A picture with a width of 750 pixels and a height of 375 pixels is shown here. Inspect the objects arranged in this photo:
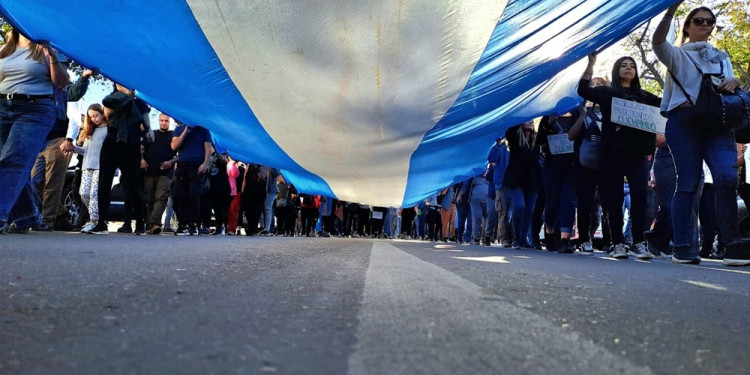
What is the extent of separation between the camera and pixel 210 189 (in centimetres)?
963

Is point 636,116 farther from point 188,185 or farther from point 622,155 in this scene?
point 188,185

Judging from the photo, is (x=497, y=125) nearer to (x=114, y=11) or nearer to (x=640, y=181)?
(x=640, y=181)

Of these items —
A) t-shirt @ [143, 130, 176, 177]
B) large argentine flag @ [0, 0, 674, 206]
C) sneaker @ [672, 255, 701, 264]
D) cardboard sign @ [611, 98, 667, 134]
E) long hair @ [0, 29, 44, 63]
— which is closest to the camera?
large argentine flag @ [0, 0, 674, 206]

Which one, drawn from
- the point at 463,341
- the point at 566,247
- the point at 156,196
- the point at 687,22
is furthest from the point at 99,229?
the point at 463,341

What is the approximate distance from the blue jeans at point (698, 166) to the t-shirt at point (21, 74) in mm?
5106

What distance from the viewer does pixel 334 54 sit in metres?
3.96

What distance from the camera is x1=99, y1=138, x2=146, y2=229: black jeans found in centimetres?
673

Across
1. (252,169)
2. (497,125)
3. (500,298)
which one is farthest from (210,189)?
(500,298)

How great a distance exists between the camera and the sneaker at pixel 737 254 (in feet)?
15.3

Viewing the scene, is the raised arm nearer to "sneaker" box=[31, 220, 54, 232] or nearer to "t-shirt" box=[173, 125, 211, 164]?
"t-shirt" box=[173, 125, 211, 164]

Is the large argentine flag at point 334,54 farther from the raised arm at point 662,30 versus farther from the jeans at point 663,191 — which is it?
the jeans at point 663,191

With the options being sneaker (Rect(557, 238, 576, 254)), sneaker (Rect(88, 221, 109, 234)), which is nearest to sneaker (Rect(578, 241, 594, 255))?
sneaker (Rect(557, 238, 576, 254))

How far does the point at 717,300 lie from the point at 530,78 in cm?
273

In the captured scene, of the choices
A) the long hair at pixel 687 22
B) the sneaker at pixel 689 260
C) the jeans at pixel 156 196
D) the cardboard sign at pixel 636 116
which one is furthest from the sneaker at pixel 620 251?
the jeans at pixel 156 196
